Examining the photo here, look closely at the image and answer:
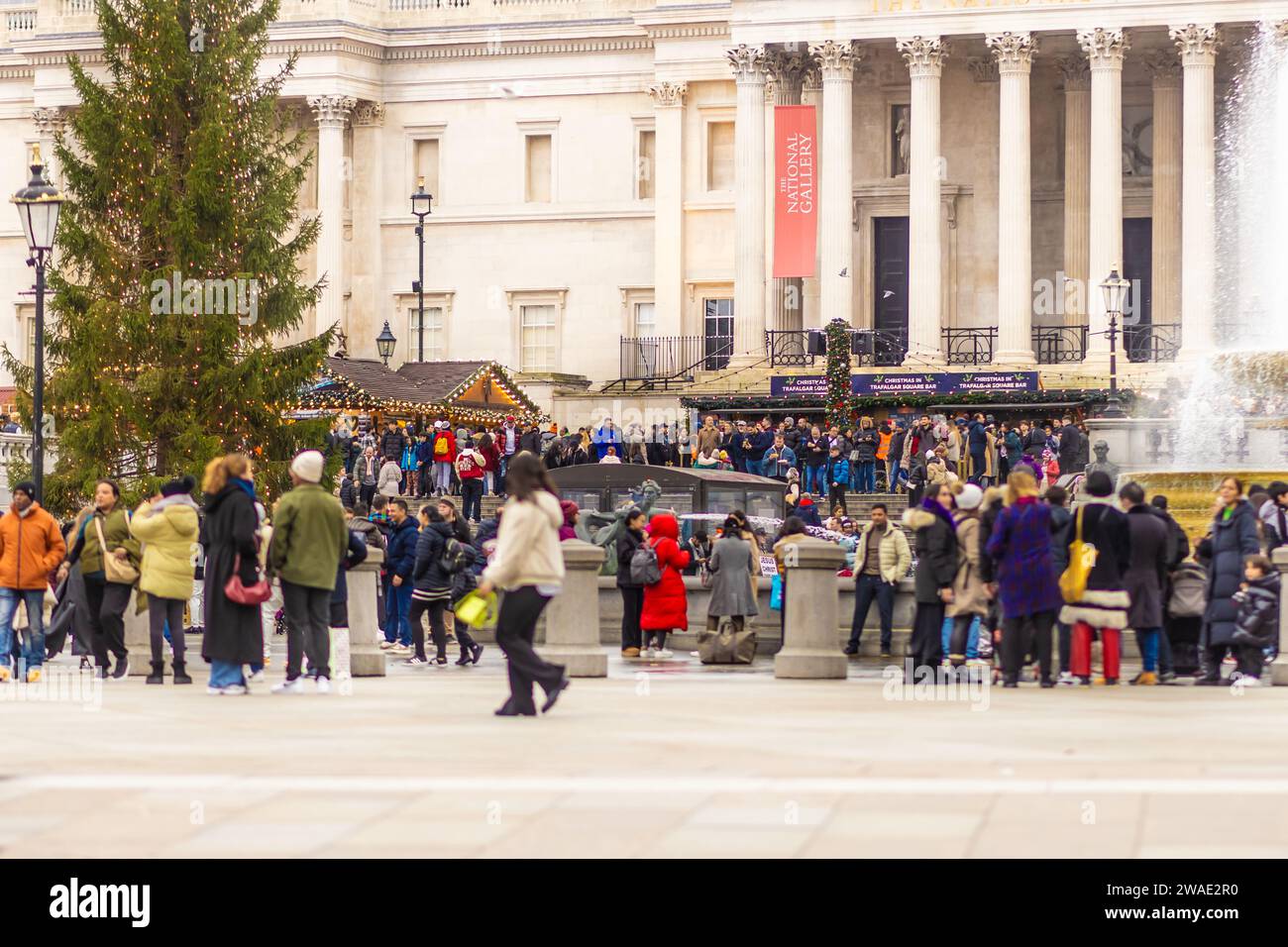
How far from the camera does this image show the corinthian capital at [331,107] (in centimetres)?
6341

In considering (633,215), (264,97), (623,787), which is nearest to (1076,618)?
(623,787)

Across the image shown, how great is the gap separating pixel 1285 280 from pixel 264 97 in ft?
84.7

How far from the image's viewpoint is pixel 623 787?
11.2 metres

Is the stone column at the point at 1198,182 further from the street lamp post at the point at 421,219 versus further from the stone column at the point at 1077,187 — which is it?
the street lamp post at the point at 421,219

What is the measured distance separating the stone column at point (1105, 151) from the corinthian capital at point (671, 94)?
11164 mm

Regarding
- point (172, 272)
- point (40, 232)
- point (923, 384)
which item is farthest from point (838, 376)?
point (40, 232)

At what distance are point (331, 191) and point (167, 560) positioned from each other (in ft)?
152

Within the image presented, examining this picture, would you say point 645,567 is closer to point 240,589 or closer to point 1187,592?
point 1187,592

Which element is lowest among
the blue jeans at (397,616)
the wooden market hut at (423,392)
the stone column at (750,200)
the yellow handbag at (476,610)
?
the blue jeans at (397,616)

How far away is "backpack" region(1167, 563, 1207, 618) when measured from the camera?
19.5 meters

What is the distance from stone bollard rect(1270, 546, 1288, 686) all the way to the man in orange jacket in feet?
32.0

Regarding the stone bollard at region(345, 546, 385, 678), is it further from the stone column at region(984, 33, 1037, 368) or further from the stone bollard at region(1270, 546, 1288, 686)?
the stone column at region(984, 33, 1037, 368)

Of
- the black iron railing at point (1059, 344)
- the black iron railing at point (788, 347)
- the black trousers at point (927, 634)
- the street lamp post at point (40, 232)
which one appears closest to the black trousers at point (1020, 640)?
the black trousers at point (927, 634)

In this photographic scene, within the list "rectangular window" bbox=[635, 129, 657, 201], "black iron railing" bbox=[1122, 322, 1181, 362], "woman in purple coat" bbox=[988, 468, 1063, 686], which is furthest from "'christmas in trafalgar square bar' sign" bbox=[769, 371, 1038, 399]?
"woman in purple coat" bbox=[988, 468, 1063, 686]
